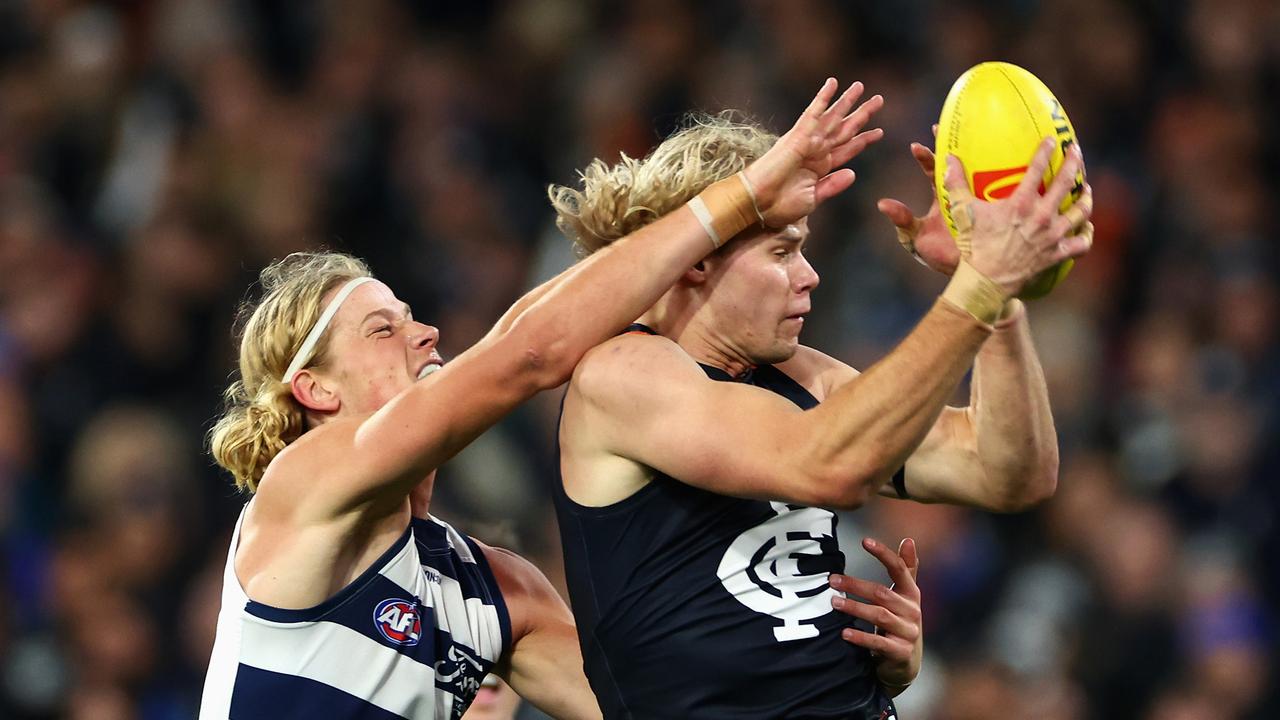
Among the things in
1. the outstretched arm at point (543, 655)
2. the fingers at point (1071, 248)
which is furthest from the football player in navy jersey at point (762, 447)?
the outstretched arm at point (543, 655)

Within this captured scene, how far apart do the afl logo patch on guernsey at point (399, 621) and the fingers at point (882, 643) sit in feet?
3.47

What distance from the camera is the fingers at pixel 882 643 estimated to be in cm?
354

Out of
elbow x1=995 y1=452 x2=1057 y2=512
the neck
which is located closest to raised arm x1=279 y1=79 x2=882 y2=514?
the neck

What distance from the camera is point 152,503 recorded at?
7672 mm

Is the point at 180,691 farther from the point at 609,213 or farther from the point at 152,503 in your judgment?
the point at 609,213

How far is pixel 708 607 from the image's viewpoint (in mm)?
3430

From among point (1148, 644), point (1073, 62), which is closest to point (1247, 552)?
point (1148, 644)

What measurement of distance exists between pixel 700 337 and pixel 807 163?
0.46 m

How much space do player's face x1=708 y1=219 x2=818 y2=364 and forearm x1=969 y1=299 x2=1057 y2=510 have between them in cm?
49

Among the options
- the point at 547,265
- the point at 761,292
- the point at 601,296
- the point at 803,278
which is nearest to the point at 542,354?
the point at 601,296

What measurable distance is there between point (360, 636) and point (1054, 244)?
1850 mm

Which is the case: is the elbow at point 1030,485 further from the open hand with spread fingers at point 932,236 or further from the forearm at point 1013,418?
the open hand with spread fingers at point 932,236

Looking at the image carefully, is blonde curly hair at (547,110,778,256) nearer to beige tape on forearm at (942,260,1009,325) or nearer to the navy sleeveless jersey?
the navy sleeveless jersey

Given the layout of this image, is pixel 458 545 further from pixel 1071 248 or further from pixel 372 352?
pixel 1071 248
